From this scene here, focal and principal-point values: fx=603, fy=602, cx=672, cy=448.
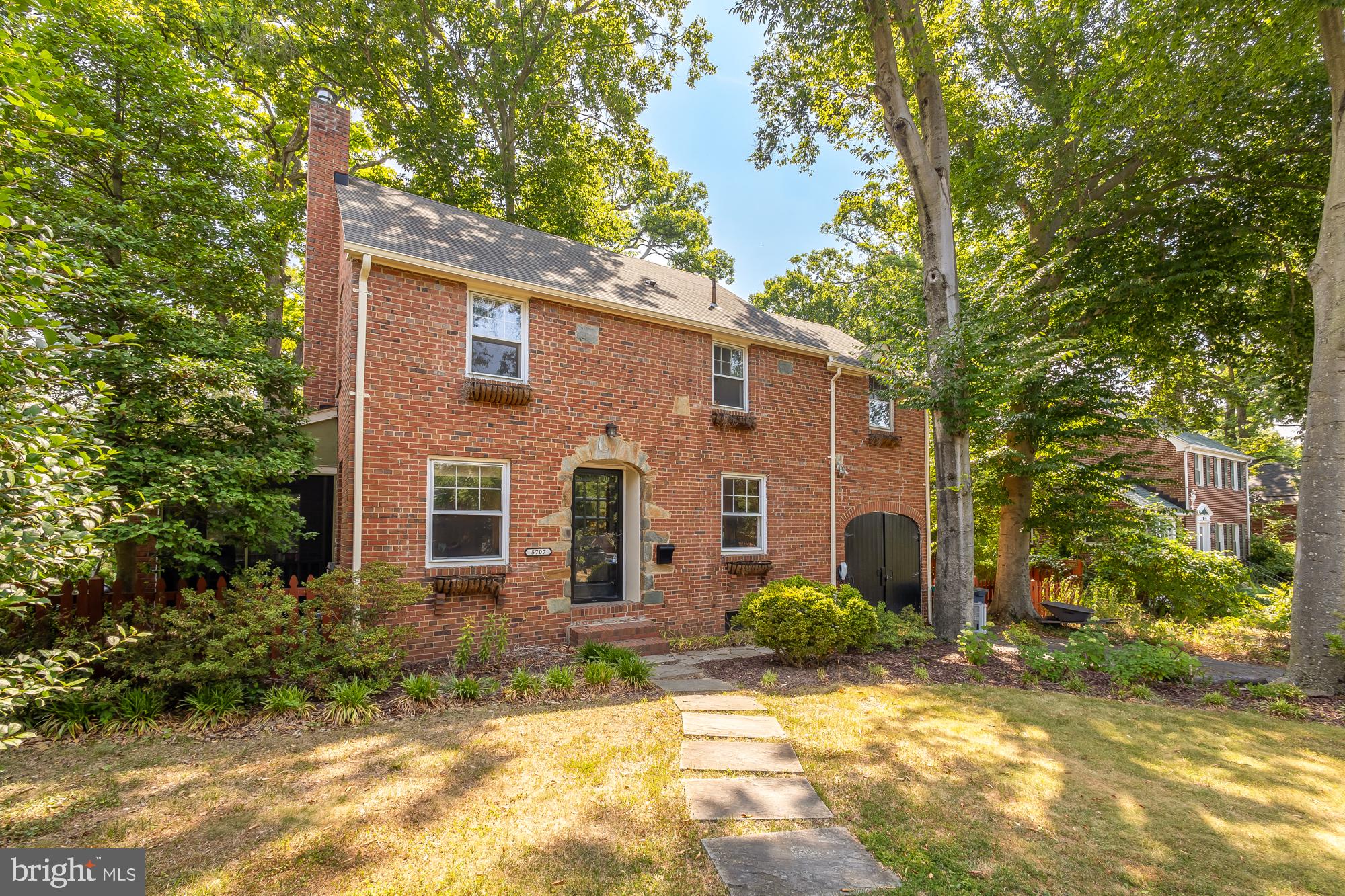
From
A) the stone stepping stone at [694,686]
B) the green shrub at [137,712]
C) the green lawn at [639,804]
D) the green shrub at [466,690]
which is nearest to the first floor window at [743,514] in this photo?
the stone stepping stone at [694,686]

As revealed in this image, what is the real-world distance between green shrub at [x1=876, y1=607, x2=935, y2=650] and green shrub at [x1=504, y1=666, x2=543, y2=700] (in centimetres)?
492

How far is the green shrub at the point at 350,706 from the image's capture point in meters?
5.61

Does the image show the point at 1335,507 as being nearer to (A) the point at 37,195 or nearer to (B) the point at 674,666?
(B) the point at 674,666

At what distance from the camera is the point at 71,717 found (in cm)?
518

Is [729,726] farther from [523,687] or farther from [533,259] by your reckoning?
[533,259]

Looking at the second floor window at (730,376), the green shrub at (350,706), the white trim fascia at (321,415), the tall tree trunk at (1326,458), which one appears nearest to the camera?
the green shrub at (350,706)

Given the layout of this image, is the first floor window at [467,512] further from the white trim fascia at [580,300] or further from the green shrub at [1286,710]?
the green shrub at [1286,710]

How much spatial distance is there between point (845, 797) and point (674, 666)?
13.2 ft

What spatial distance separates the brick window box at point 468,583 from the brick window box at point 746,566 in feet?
12.9

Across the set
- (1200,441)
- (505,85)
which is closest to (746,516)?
(505,85)

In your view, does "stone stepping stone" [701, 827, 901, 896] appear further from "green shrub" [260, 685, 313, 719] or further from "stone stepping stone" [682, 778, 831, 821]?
"green shrub" [260, 685, 313, 719]

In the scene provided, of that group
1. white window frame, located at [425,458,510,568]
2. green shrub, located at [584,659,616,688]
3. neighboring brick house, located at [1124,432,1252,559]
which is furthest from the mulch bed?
neighboring brick house, located at [1124,432,1252,559]

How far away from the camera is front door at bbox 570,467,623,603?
930cm

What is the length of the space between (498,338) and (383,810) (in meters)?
6.18
